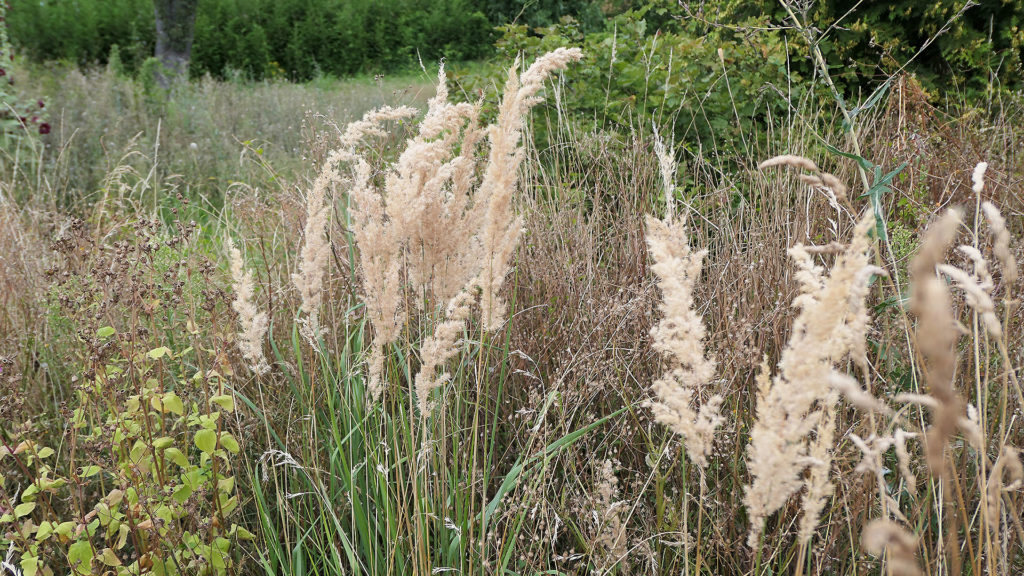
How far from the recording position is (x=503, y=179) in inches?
54.5

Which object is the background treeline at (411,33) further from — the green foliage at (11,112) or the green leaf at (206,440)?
the green foliage at (11,112)

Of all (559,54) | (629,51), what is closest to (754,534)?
(559,54)

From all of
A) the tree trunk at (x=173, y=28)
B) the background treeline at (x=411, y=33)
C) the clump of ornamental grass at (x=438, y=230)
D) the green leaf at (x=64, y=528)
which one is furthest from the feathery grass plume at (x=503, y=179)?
the tree trunk at (x=173, y=28)

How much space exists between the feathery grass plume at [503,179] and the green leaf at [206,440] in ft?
2.47

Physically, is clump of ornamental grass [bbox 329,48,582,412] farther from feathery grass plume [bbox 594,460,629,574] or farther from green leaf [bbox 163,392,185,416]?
green leaf [bbox 163,392,185,416]

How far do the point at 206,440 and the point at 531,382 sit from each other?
96cm

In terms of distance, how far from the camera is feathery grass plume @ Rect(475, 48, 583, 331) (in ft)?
4.56

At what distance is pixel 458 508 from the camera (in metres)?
1.68

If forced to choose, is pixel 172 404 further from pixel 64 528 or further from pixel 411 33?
pixel 411 33

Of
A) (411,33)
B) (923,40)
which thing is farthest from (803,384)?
(411,33)

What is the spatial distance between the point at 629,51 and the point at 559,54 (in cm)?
339

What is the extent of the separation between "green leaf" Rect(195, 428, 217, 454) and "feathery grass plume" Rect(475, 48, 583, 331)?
0.75m

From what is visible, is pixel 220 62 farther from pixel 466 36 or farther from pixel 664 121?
pixel 664 121

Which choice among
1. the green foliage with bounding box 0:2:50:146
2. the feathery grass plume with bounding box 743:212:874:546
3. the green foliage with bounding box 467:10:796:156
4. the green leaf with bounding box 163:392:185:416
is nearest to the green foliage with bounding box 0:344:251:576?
the green leaf with bounding box 163:392:185:416
